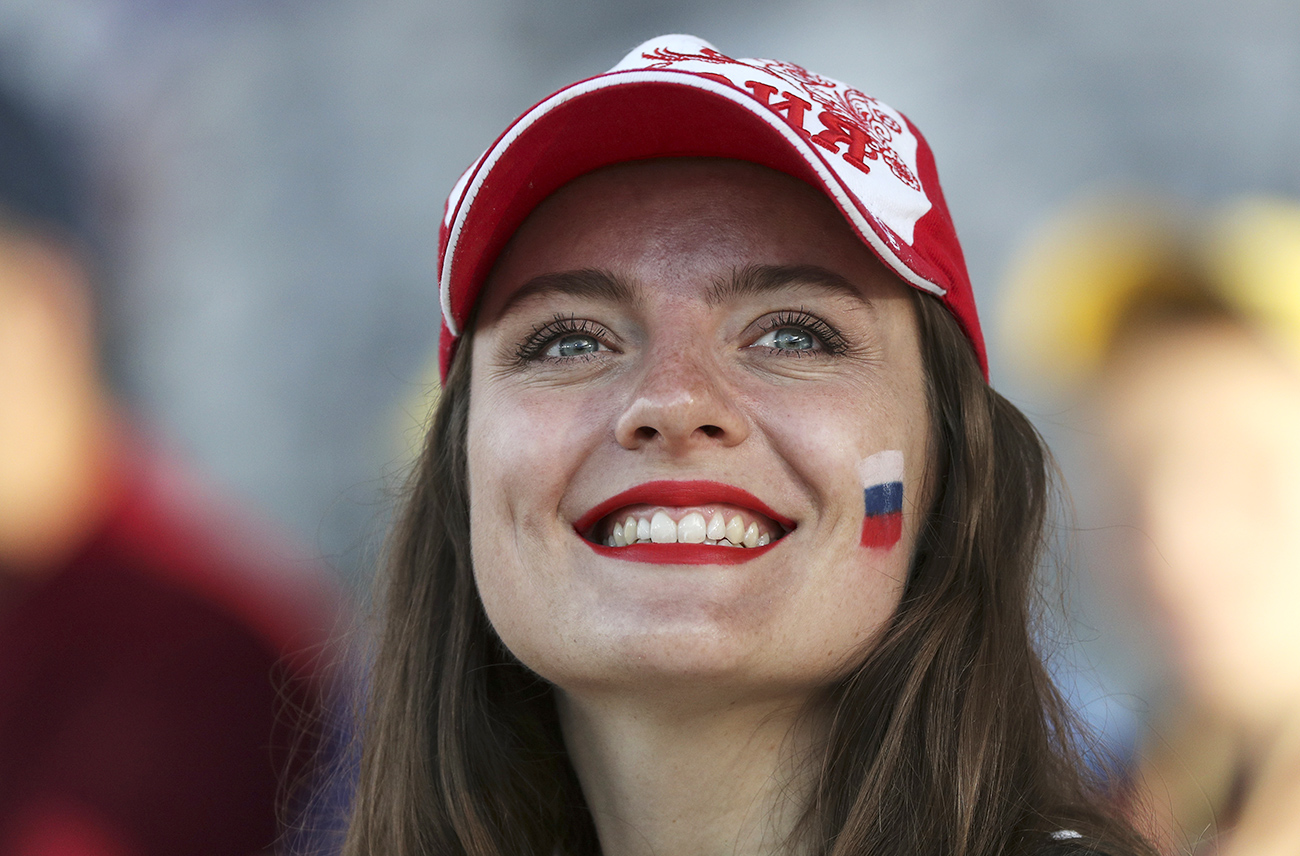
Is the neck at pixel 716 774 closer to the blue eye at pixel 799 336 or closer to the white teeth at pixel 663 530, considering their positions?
the white teeth at pixel 663 530

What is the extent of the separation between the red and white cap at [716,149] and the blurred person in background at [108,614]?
1430 mm

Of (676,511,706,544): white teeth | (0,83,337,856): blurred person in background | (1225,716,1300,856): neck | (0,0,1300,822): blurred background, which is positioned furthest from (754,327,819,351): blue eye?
(1225,716,1300,856): neck

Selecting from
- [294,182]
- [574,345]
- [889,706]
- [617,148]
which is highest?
[294,182]

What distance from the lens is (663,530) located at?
1.57 metres

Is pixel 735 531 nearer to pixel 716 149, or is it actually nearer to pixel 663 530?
pixel 663 530

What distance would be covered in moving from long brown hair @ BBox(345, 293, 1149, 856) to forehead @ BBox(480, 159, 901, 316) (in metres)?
0.20

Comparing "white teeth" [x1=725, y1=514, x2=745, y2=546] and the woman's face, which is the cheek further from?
"white teeth" [x1=725, y1=514, x2=745, y2=546]

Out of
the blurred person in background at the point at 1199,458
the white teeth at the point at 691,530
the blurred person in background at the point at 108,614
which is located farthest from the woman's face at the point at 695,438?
the blurred person in background at the point at 1199,458

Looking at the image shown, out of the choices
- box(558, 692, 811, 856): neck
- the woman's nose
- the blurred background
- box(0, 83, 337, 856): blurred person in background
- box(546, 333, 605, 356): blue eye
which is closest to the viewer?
the woman's nose

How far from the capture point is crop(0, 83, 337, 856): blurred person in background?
2.65 meters

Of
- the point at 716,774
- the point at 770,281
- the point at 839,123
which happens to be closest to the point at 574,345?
the point at 770,281

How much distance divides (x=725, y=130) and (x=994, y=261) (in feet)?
5.03

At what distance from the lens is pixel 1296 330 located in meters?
2.84

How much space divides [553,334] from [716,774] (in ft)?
2.40
